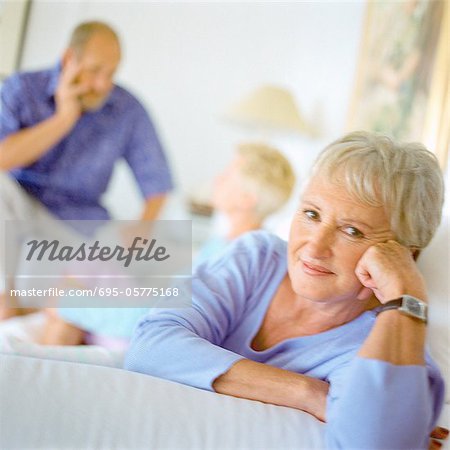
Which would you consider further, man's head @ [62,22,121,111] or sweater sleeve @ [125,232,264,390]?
man's head @ [62,22,121,111]

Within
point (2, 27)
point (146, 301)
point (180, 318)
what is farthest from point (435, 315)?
point (2, 27)

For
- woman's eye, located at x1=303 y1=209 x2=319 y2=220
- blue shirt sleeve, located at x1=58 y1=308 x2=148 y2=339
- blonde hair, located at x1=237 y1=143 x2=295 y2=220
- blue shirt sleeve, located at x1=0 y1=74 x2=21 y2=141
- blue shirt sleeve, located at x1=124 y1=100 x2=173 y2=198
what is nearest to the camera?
woman's eye, located at x1=303 y1=209 x2=319 y2=220

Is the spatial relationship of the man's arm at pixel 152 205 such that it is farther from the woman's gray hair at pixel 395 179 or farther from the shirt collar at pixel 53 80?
the woman's gray hair at pixel 395 179

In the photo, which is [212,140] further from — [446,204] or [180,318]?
[180,318]

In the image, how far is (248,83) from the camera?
4.12 metres

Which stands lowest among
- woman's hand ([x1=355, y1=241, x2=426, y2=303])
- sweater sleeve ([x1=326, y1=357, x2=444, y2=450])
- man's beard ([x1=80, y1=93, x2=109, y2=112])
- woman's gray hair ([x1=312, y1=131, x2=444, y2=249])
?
sweater sleeve ([x1=326, y1=357, x2=444, y2=450])

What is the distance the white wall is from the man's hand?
4.74 feet

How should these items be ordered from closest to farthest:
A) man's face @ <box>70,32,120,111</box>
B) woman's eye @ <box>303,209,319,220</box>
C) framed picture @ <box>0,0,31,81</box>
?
woman's eye @ <box>303,209,319,220</box> < man's face @ <box>70,32,120,111</box> < framed picture @ <box>0,0,31,81</box>

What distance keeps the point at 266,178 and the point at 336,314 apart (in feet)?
3.63

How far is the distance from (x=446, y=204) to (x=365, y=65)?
1986mm

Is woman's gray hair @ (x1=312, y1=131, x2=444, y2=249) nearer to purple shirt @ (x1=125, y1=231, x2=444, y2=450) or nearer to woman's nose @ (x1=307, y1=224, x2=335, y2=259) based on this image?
woman's nose @ (x1=307, y1=224, x2=335, y2=259)

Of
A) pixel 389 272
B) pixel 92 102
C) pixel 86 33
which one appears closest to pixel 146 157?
pixel 92 102

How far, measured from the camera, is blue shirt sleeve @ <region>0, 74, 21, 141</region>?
2162 millimetres

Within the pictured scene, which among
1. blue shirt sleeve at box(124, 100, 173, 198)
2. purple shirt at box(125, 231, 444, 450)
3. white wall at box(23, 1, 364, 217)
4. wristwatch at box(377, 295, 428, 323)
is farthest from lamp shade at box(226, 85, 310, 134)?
wristwatch at box(377, 295, 428, 323)
